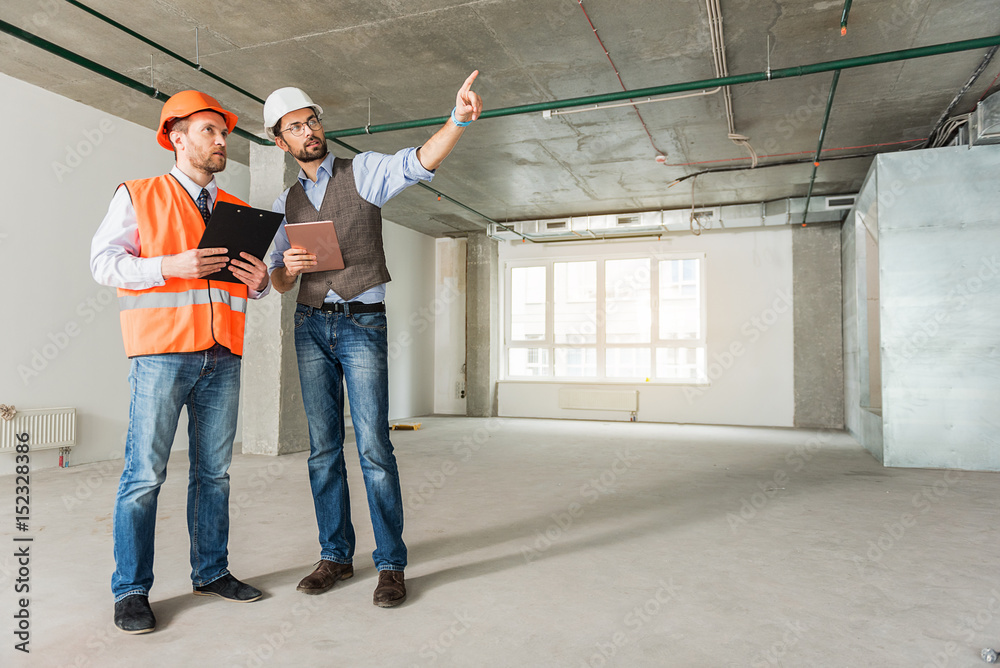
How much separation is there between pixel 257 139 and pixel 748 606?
5.10 meters

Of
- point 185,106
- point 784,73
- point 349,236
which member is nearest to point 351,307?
point 349,236

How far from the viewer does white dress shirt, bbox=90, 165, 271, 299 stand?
1765 millimetres

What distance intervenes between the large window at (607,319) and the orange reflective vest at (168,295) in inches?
326

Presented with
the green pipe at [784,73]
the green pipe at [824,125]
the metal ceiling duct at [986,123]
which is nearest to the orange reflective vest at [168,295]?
the green pipe at [784,73]

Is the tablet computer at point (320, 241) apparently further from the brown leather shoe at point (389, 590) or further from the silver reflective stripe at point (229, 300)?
the brown leather shoe at point (389, 590)

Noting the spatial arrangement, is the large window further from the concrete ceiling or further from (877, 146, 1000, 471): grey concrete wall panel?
(877, 146, 1000, 471): grey concrete wall panel

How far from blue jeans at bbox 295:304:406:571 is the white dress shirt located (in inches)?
19.3

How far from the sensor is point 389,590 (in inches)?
78.7

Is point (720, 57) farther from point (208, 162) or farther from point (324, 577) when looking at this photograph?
point (324, 577)

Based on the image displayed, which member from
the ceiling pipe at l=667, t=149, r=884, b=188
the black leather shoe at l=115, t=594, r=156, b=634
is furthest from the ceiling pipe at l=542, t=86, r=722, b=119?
the black leather shoe at l=115, t=594, r=156, b=634

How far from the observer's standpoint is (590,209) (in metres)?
9.05

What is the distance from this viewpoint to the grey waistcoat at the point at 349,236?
2.05 m

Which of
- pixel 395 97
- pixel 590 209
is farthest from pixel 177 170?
pixel 590 209

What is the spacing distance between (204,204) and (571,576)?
5.82ft
